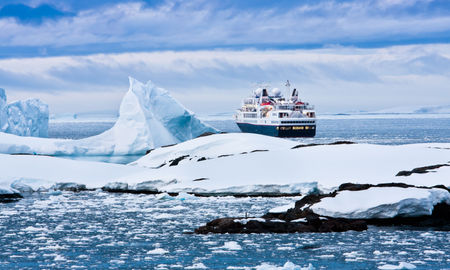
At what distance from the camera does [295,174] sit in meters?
26.2

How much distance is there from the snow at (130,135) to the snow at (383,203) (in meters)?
26.0

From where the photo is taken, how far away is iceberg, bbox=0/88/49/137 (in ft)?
187

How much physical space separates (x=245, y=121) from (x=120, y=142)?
52.9 metres

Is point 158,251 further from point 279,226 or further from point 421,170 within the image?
point 421,170

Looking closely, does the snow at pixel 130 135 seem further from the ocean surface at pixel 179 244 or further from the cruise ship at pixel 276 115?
the cruise ship at pixel 276 115

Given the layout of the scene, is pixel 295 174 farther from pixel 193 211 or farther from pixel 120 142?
pixel 120 142

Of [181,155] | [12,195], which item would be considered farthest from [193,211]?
[181,155]

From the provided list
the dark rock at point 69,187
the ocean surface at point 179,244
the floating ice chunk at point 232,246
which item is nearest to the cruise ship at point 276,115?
the dark rock at point 69,187

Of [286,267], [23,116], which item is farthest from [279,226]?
[23,116]

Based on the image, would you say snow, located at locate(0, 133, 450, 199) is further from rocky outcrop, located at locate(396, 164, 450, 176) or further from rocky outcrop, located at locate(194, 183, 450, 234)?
rocky outcrop, located at locate(194, 183, 450, 234)

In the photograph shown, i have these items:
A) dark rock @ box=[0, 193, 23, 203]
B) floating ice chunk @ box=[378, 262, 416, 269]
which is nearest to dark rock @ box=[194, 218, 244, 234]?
floating ice chunk @ box=[378, 262, 416, 269]

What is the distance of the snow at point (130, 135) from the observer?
42750 mm

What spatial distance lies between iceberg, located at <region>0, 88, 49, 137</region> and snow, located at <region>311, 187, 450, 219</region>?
43.5 metres

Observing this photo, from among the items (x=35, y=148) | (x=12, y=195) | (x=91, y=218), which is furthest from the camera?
(x=35, y=148)
